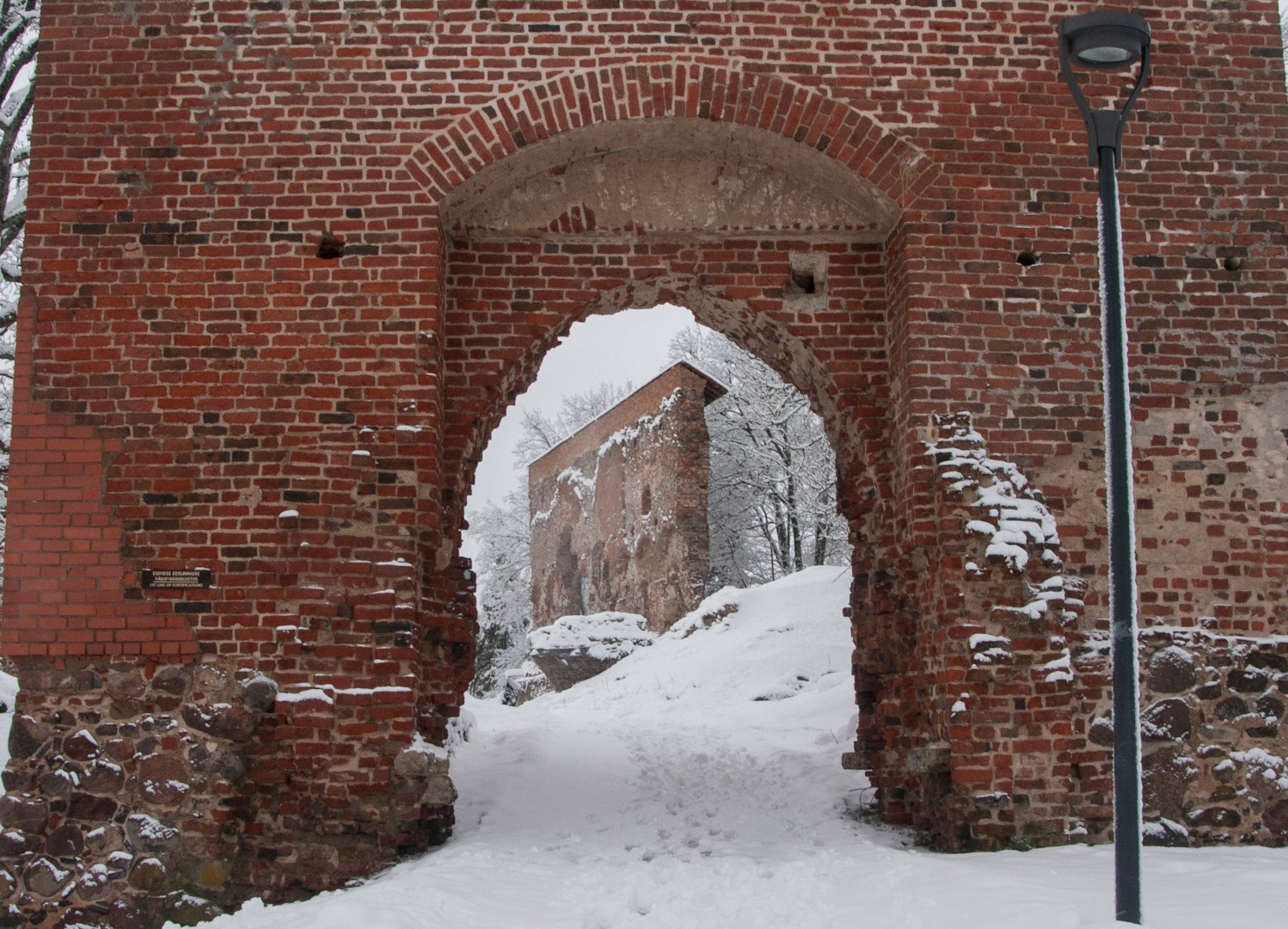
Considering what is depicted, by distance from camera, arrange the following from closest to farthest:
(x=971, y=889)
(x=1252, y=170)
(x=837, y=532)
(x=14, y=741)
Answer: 1. (x=971, y=889)
2. (x=14, y=741)
3. (x=1252, y=170)
4. (x=837, y=532)

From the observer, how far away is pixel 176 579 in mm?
6688

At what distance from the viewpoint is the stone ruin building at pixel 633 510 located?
76.7 feet

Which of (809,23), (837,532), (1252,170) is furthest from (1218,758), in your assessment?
(837,532)

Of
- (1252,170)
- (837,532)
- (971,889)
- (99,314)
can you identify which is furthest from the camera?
(837,532)

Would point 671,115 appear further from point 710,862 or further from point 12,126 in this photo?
point 12,126

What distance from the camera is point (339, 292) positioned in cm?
702

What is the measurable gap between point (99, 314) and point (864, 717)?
5.49m

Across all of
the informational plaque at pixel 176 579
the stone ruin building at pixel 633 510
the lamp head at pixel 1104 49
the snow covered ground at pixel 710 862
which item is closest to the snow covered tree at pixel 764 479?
the stone ruin building at pixel 633 510

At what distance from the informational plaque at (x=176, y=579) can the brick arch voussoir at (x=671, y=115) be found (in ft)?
8.61

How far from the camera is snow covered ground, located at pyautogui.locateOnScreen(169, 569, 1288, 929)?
524 centimetres

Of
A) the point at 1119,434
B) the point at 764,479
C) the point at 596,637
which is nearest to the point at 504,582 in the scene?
the point at 764,479

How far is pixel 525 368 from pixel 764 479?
69.1 ft

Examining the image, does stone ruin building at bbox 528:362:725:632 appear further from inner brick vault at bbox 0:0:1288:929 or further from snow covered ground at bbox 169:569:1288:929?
inner brick vault at bbox 0:0:1288:929

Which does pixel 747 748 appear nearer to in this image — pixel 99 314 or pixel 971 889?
pixel 971 889
